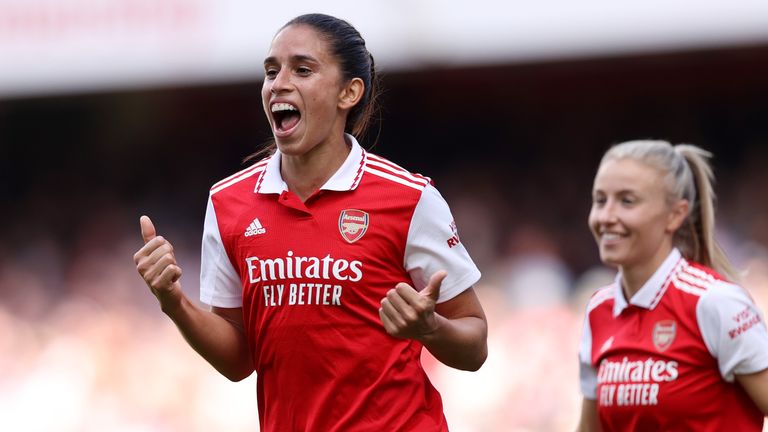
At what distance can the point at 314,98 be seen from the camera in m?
3.76

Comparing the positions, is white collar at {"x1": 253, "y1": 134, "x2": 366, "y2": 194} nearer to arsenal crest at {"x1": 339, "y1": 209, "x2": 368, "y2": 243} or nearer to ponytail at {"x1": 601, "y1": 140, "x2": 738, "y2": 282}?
arsenal crest at {"x1": 339, "y1": 209, "x2": 368, "y2": 243}

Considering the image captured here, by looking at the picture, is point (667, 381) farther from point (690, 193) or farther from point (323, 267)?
point (323, 267)

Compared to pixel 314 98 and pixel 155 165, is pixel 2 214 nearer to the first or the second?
pixel 155 165

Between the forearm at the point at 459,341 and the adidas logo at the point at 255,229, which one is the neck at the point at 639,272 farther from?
the adidas logo at the point at 255,229

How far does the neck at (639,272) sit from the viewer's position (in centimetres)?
459

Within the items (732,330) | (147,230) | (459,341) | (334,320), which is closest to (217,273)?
(147,230)

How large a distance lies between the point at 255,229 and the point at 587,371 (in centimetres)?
148

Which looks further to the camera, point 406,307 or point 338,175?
point 338,175

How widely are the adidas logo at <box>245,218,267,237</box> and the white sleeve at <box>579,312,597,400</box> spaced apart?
1.44 metres

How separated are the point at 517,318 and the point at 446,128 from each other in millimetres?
4902

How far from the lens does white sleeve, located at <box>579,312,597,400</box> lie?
15.2ft

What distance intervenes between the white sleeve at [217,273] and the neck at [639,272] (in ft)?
4.68

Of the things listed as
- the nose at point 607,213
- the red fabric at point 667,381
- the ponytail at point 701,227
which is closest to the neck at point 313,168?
the nose at point 607,213

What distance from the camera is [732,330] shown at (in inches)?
165
